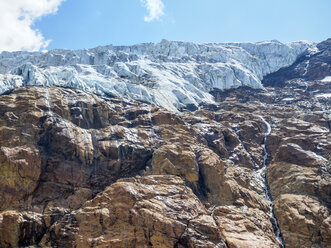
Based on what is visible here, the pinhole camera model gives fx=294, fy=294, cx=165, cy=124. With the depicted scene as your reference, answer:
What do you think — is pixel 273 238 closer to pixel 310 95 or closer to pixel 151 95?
pixel 151 95

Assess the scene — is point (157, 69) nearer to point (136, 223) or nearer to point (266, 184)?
point (266, 184)

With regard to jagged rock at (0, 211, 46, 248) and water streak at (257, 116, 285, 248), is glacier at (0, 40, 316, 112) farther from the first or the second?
jagged rock at (0, 211, 46, 248)

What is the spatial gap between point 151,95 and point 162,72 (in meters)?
32.4

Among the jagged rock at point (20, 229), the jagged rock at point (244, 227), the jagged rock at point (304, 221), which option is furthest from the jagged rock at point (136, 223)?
the jagged rock at point (304, 221)

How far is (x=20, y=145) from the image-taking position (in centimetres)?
5600

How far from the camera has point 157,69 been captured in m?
132

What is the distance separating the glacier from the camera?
98188 mm

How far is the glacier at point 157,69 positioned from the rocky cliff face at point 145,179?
20038mm

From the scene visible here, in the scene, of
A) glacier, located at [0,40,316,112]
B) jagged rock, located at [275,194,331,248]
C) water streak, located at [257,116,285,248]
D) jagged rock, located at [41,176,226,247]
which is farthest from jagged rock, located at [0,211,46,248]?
glacier, located at [0,40,316,112]

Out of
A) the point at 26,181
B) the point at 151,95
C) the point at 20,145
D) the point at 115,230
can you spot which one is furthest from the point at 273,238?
the point at 151,95

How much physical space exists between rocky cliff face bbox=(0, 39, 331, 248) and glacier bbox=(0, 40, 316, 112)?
65.7ft

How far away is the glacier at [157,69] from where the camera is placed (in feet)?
322

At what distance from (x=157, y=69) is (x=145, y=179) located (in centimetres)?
8505

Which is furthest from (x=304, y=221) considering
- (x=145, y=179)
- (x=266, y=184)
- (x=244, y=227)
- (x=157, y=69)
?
(x=157, y=69)
